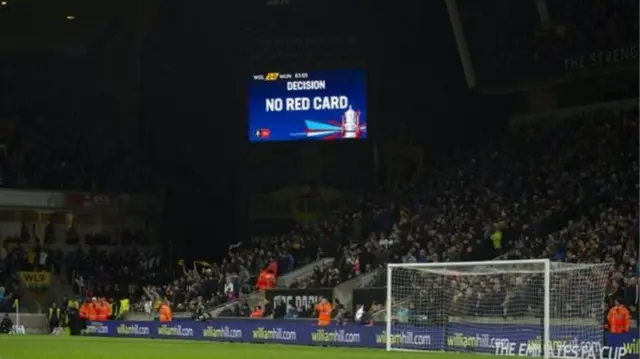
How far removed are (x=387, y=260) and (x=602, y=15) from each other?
11.1 m

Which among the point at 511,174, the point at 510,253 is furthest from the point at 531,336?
the point at 511,174

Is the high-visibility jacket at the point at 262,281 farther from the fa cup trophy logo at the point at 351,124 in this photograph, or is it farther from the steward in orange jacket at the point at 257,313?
A: the fa cup trophy logo at the point at 351,124

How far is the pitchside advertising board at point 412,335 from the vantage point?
28.2 meters

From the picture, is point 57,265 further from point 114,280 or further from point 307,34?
point 307,34

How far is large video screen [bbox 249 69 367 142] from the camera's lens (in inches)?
1900

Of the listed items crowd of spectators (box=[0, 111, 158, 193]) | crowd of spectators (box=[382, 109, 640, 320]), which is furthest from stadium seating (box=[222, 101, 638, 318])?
crowd of spectators (box=[0, 111, 158, 193])

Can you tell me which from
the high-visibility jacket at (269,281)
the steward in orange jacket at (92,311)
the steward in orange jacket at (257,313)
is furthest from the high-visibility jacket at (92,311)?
the steward in orange jacket at (257,313)

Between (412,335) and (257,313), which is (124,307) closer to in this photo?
(257,313)

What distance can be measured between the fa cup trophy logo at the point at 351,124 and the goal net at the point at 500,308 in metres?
13.7

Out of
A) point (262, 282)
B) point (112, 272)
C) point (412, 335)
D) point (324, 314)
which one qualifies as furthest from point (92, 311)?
point (412, 335)

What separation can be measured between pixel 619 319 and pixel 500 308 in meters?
3.59

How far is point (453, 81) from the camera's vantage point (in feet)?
168

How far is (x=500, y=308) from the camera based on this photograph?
104ft

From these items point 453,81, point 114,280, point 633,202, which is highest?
point 453,81
